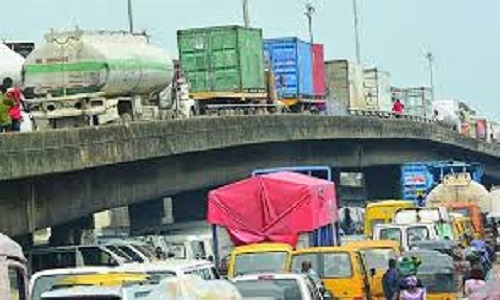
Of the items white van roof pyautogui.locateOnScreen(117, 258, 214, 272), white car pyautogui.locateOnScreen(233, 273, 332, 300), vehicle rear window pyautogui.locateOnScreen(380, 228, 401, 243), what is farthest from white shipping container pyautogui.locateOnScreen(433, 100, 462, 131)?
white car pyautogui.locateOnScreen(233, 273, 332, 300)

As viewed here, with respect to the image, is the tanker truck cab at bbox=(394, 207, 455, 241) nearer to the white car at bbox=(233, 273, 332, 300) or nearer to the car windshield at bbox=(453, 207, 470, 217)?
the car windshield at bbox=(453, 207, 470, 217)

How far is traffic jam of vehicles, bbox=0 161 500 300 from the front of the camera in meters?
13.9

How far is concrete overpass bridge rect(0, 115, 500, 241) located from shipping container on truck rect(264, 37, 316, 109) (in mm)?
2580

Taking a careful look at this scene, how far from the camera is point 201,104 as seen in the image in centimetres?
5203

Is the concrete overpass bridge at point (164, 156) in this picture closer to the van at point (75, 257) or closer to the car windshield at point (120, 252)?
the van at point (75, 257)

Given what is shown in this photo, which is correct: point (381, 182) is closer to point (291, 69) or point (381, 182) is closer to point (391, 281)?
point (291, 69)

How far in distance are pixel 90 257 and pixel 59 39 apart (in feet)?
31.8

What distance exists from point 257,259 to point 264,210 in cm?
410

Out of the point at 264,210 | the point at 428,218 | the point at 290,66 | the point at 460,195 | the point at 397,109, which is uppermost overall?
the point at 290,66

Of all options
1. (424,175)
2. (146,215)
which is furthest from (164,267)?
(146,215)

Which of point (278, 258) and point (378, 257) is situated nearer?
point (278, 258)

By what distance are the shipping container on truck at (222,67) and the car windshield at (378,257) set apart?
2903cm

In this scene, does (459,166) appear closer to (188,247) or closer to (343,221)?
(343,221)

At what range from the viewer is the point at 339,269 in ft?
70.8
